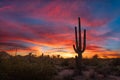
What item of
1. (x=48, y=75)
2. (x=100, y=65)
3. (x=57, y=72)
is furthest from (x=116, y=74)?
(x=48, y=75)

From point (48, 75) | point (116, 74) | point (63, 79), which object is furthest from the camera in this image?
point (116, 74)

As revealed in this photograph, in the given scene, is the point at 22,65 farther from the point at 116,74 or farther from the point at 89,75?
the point at 116,74

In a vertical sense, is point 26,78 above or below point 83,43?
below

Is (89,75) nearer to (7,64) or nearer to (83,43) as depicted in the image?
(83,43)

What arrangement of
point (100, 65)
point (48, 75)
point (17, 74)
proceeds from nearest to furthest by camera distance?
1. point (17, 74)
2. point (48, 75)
3. point (100, 65)

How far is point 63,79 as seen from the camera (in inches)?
814

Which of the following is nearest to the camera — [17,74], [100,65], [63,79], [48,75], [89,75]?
[17,74]

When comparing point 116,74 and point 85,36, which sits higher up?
point 85,36

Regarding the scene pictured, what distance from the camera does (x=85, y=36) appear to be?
25.2m

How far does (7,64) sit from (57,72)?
18.7 feet

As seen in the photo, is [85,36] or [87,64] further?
[87,64]

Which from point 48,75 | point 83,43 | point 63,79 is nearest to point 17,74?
point 48,75

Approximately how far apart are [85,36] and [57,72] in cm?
478

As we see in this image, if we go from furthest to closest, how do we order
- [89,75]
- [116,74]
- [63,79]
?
1. [116,74]
2. [89,75]
3. [63,79]
